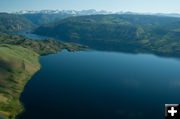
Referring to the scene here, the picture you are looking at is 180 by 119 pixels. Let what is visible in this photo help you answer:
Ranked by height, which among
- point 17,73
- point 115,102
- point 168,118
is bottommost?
point 115,102

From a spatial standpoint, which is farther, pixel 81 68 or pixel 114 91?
pixel 81 68

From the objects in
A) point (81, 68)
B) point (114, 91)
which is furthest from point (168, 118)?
point (81, 68)

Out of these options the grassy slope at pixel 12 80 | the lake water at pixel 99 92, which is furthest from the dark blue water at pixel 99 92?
the grassy slope at pixel 12 80

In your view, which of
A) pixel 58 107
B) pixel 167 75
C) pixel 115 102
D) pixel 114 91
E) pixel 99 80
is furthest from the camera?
pixel 167 75

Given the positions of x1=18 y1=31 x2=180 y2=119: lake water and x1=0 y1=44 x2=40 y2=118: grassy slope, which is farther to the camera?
x1=0 y1=44 x2=40 y2=118: grassy slope

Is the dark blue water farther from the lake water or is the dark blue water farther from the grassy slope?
the grassy slope

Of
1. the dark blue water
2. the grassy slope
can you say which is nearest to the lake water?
the dark blue water

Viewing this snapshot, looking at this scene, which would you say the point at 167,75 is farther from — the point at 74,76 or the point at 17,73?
the point at 17,73
